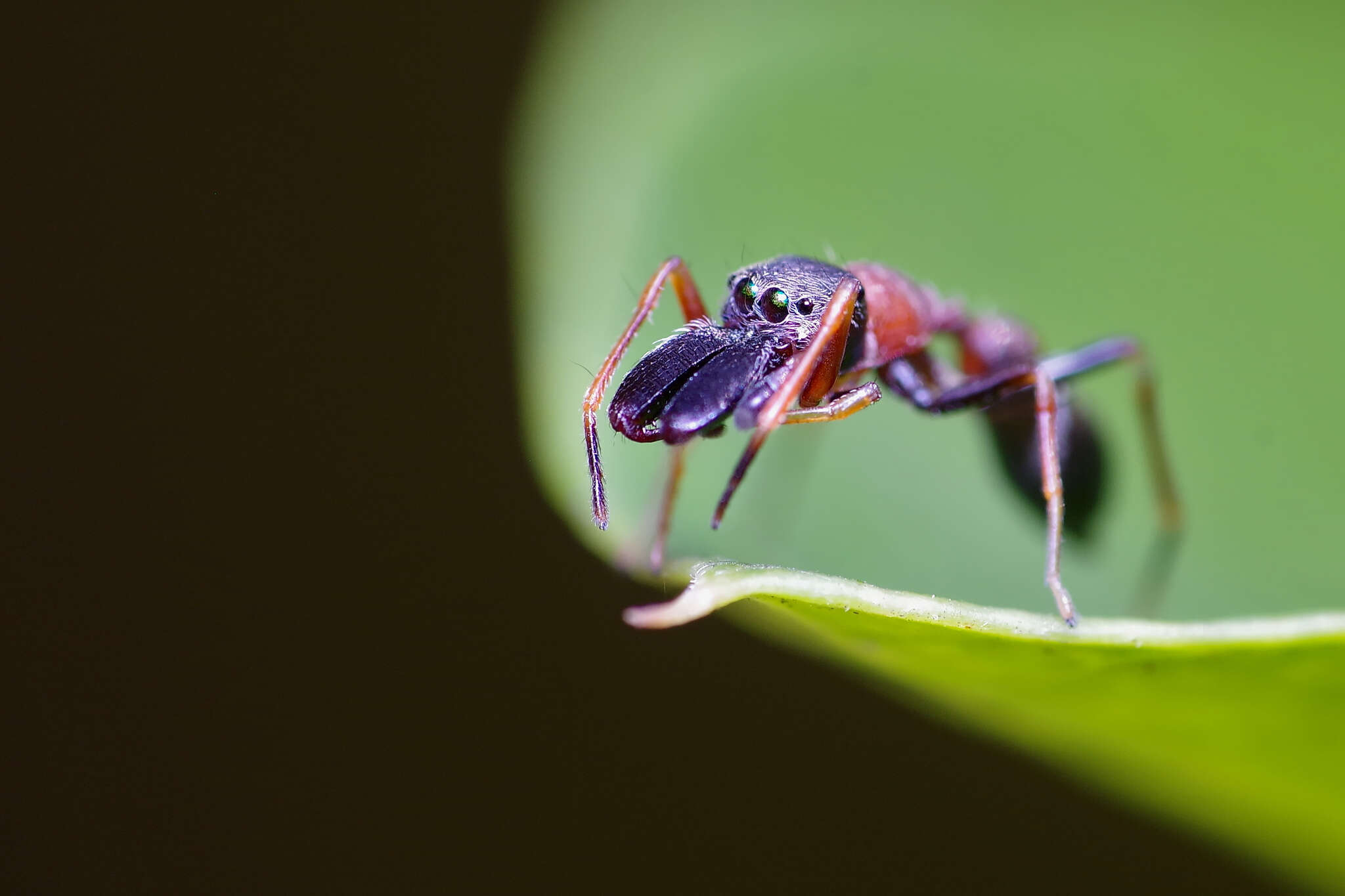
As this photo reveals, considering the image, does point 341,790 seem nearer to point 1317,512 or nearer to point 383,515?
point 383,515

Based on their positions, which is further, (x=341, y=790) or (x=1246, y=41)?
(x=341, y=790)

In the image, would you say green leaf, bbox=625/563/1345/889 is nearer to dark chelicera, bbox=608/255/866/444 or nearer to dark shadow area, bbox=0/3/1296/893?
dark chelicera, bbox=608/255/866/444

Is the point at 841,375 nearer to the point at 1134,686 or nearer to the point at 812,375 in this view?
the point at 812,375

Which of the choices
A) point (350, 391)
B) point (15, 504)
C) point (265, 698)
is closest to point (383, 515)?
point (350, 391)

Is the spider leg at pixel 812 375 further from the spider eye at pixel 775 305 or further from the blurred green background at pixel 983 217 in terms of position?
the blurred green background at pixel 983 217

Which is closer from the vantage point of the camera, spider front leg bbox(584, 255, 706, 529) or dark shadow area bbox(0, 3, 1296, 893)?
spider front leg bbox(584, 255, 706, 529)

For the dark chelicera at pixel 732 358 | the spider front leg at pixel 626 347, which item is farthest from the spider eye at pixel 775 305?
the spider front leg at pixel 626 347

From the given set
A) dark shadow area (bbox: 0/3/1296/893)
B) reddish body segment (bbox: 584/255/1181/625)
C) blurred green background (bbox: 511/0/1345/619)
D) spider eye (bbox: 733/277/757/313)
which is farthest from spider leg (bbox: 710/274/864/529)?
dark shadow area (bbox: 0/3/1296/893)
